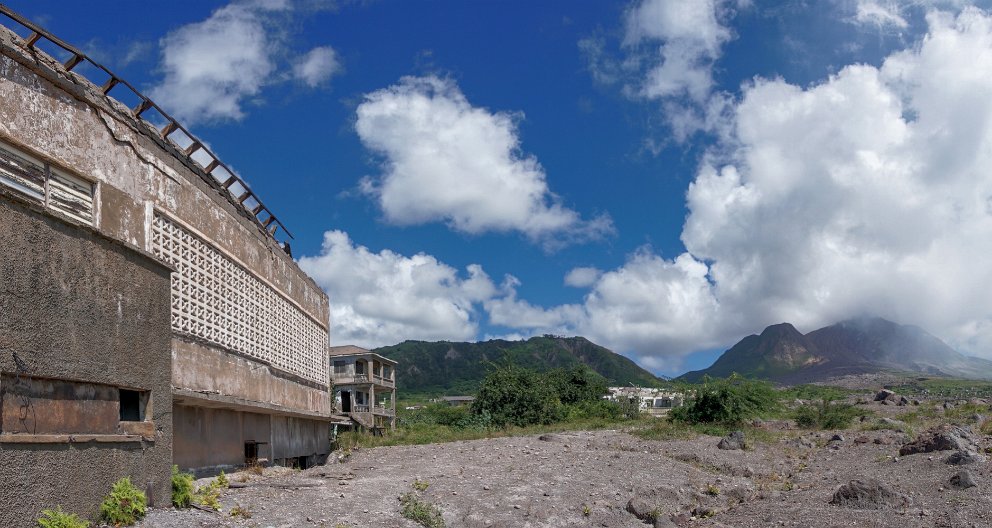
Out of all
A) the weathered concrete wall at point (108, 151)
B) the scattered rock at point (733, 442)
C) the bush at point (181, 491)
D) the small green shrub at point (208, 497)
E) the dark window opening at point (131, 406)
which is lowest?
the scattered rock at point (733, 442)

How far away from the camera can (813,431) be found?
31.5 meters

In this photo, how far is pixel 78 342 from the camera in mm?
8258

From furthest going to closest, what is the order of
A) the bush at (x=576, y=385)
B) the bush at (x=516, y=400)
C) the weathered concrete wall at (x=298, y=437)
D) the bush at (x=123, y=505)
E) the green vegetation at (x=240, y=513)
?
the bush at (x=576, y=385), the bush at (x=516, y=400), the weathered concrete wall at (x=298, y=437), the green vegetation at (x=240, y=513), the bush at (x=123, y=505)

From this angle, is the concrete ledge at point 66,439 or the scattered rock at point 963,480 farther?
the scattered rock at point 963,480

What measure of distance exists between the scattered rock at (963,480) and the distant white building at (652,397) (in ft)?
63.7

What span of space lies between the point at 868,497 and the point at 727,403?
61.4 feet

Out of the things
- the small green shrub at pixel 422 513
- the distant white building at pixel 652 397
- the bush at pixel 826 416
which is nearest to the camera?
the small green shrub at pixel 422 513

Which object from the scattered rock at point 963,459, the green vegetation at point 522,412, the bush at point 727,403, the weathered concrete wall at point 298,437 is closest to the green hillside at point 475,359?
the green vegetation at point 522,412

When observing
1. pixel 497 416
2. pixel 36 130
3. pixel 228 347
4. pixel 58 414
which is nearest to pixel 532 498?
pixel 228 347

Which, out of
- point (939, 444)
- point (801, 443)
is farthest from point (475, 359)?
point (939, 444)

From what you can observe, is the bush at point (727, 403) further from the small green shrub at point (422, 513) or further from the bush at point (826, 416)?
the small green shrub at point (422, 513)

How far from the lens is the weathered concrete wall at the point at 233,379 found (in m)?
12.6

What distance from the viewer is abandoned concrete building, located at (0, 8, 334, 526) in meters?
7.57

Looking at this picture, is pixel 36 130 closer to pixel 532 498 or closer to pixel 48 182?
pixel 48 182
